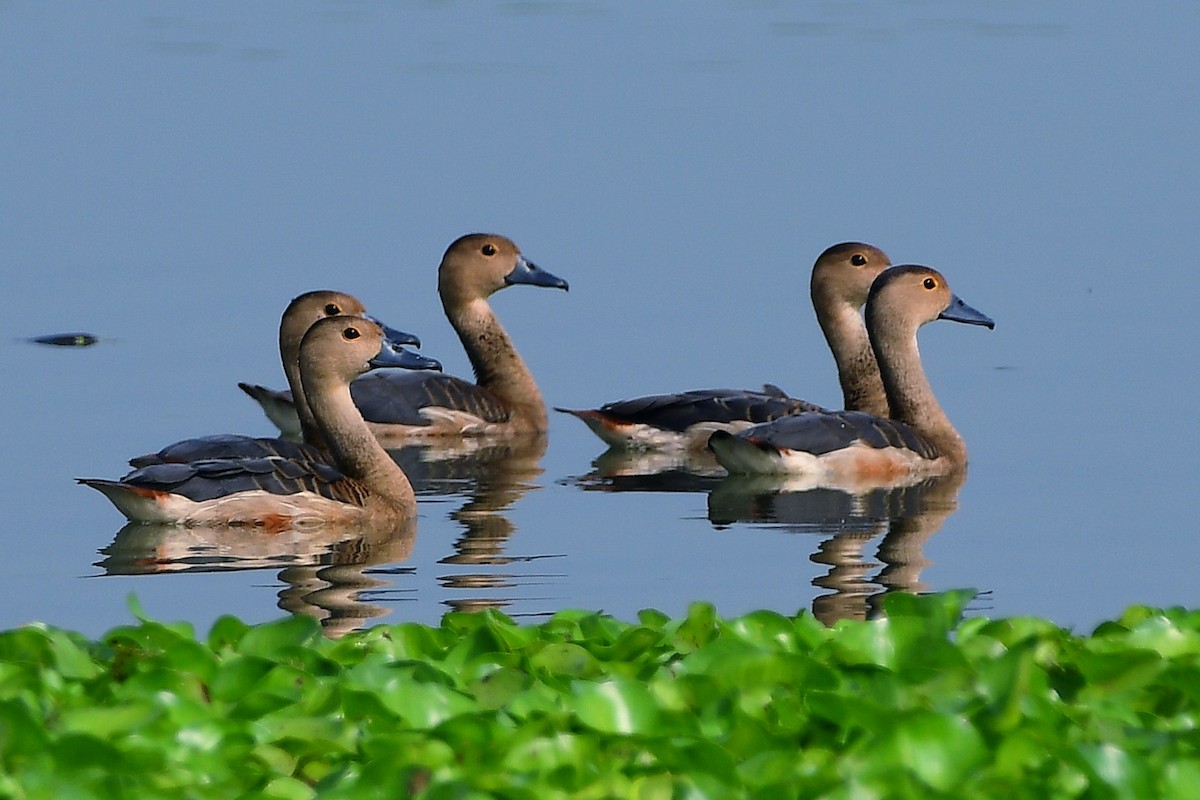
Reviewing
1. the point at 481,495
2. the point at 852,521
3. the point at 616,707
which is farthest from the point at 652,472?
the point at 616,707

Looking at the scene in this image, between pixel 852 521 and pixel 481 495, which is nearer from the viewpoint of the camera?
pixel 852 521

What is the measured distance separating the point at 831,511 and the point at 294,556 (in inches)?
132

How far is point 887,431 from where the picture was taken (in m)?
15.0

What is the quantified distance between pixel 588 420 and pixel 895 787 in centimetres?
1012

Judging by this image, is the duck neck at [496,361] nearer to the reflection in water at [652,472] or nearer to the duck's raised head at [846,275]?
the reflection in water at [652,472]

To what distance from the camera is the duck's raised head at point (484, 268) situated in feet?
58.3

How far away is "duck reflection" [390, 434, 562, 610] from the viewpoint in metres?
11.4

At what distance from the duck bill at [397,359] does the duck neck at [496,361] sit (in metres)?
2.77

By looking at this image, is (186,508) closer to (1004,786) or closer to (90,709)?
(90,709)

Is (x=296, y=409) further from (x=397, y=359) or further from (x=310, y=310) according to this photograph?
(x=397, y=359)

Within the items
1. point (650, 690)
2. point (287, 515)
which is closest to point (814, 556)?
point (287, 515)

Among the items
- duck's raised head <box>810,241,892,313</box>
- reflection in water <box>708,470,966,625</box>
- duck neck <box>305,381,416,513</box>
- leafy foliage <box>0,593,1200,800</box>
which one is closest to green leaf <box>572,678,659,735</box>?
leafy foliage <box>0,593,1200,800</box>

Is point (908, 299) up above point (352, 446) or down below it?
above

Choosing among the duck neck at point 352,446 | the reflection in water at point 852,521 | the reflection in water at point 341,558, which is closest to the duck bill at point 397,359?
the duck neck at point 352,446
